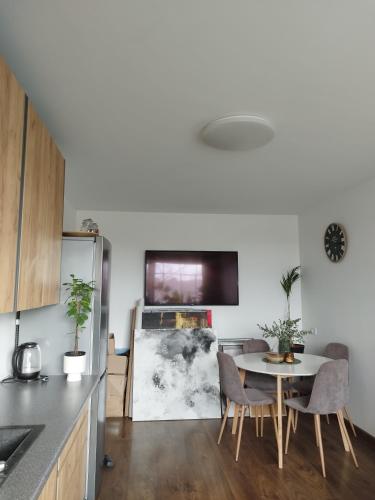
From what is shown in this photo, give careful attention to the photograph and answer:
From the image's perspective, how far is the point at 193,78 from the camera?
1.82 meters

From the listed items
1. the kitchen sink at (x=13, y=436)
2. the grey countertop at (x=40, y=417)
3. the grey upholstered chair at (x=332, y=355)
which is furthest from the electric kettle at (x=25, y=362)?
the grey upholstered chair at (x=332, y=355)

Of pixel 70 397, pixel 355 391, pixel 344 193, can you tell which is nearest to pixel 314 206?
pixel 344 193

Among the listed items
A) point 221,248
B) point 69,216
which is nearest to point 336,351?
point 221,248

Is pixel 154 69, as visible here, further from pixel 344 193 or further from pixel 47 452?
pixel 344 193

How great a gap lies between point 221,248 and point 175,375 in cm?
186

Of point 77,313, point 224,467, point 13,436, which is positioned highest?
point 77,313

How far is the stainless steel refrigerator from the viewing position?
2320mm

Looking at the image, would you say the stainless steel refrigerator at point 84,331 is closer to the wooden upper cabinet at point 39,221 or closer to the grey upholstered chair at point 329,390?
the wooden upper cabinet at point 39,221

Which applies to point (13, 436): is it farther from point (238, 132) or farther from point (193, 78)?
point (238, 132)

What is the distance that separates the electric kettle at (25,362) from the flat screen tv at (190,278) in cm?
255

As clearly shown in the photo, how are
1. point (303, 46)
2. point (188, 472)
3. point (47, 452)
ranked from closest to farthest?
point (47, 452) → point (303, 46) → point (188, 472)

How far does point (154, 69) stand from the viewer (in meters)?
1.74

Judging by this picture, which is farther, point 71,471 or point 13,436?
point 71,471

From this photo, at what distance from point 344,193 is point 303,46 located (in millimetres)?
2726
